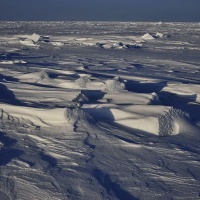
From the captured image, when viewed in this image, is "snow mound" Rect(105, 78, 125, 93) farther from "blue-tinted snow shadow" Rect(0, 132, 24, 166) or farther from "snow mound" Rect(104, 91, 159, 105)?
"blue-tinted snow shadow" Rect(0, 132, 24, 166)

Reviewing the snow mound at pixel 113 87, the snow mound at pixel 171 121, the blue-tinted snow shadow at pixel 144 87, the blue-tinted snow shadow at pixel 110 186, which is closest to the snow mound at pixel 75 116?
the snow mound at pixel 171 121

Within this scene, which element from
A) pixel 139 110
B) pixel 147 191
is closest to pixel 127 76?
pixel 139 110

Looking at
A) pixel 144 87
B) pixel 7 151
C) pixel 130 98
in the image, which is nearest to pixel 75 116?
pixel 7 151

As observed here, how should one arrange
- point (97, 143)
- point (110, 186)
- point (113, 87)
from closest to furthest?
point (110, 186), point (97, 143), point (113, 87)

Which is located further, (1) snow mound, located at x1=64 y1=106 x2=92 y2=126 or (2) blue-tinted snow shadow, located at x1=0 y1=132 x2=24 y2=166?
(1) snow mound, located at x1=64 y1=106 x2=92 y2=126

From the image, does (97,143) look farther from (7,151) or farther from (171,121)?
(171,121)

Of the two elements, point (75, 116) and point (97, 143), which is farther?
point (75, 116)

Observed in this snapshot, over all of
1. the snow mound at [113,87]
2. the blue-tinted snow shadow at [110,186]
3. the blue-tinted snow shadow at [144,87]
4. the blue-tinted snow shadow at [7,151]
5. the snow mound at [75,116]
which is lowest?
the blue-tinted snow shadow at [7,151]

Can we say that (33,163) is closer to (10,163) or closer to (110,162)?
(10,163)

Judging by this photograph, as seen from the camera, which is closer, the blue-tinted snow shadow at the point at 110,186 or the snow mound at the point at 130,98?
the blue-tinted snow shadow at the point at 110,186

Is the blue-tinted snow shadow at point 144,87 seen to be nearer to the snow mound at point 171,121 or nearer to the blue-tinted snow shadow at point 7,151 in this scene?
the snow mound at point 171,121

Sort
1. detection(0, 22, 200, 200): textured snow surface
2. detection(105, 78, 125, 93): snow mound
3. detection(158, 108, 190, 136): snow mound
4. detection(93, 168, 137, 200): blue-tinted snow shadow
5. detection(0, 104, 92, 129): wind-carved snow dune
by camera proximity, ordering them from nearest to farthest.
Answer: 1. detection(93, 168, 137, 200): blue-tinted snow shadow
2. detection(0, 22, 200, 200): textured snow surface
3. detection(158, 108, 190, 136): snow mound
4. detection(0, 104, 92, 129): wind-carved snow dune
5. detection(105, 78, 125, 93): snow mound

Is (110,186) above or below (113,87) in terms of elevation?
below

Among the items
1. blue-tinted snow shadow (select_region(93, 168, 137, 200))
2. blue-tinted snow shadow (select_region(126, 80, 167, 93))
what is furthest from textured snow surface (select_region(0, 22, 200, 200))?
blue-tinted snow shadow (select_region(126, 80, 167, 93))
